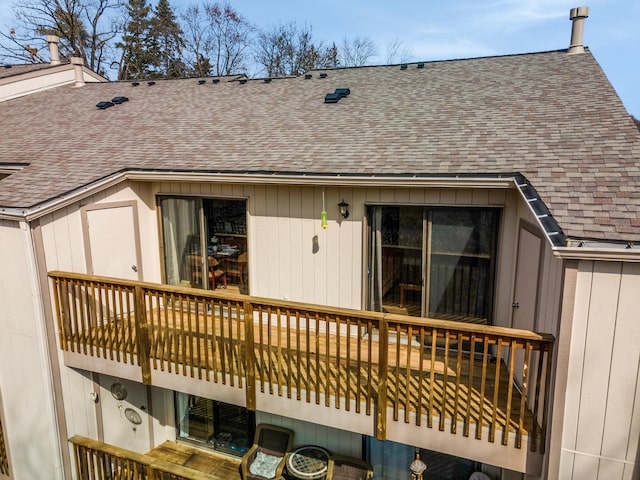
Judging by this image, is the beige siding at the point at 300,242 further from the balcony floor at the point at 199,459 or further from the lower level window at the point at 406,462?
the balcony floor at the point at 199,459

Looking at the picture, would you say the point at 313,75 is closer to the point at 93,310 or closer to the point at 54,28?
the point at 93,310

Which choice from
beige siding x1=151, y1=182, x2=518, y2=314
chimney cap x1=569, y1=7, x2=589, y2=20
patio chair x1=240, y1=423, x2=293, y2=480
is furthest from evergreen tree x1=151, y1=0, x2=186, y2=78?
patio chair x1=240, y1=423, x2=293, y2=480

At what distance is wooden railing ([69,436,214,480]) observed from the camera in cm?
550

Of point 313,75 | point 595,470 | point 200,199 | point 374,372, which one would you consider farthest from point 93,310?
point 313,75

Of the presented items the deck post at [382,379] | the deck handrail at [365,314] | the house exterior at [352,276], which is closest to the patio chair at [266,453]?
the house exterior at [352,276]

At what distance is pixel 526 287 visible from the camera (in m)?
4.55

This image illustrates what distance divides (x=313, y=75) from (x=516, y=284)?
274 inches

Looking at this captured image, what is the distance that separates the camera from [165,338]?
534 cm

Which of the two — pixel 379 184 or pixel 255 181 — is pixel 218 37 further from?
pixel 379 184

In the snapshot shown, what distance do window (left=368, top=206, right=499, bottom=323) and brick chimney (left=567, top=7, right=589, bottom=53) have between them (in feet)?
16.7

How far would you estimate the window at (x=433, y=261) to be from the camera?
17.1ft

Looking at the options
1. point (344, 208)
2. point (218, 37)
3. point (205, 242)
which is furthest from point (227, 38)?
point (344, 208)

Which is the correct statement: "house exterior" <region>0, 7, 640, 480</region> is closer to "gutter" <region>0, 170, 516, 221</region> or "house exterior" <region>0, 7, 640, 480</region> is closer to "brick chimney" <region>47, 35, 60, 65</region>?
"gutter" <region>0, 170, 516, 221</region>

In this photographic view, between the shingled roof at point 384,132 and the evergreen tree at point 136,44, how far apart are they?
59.6 feet
